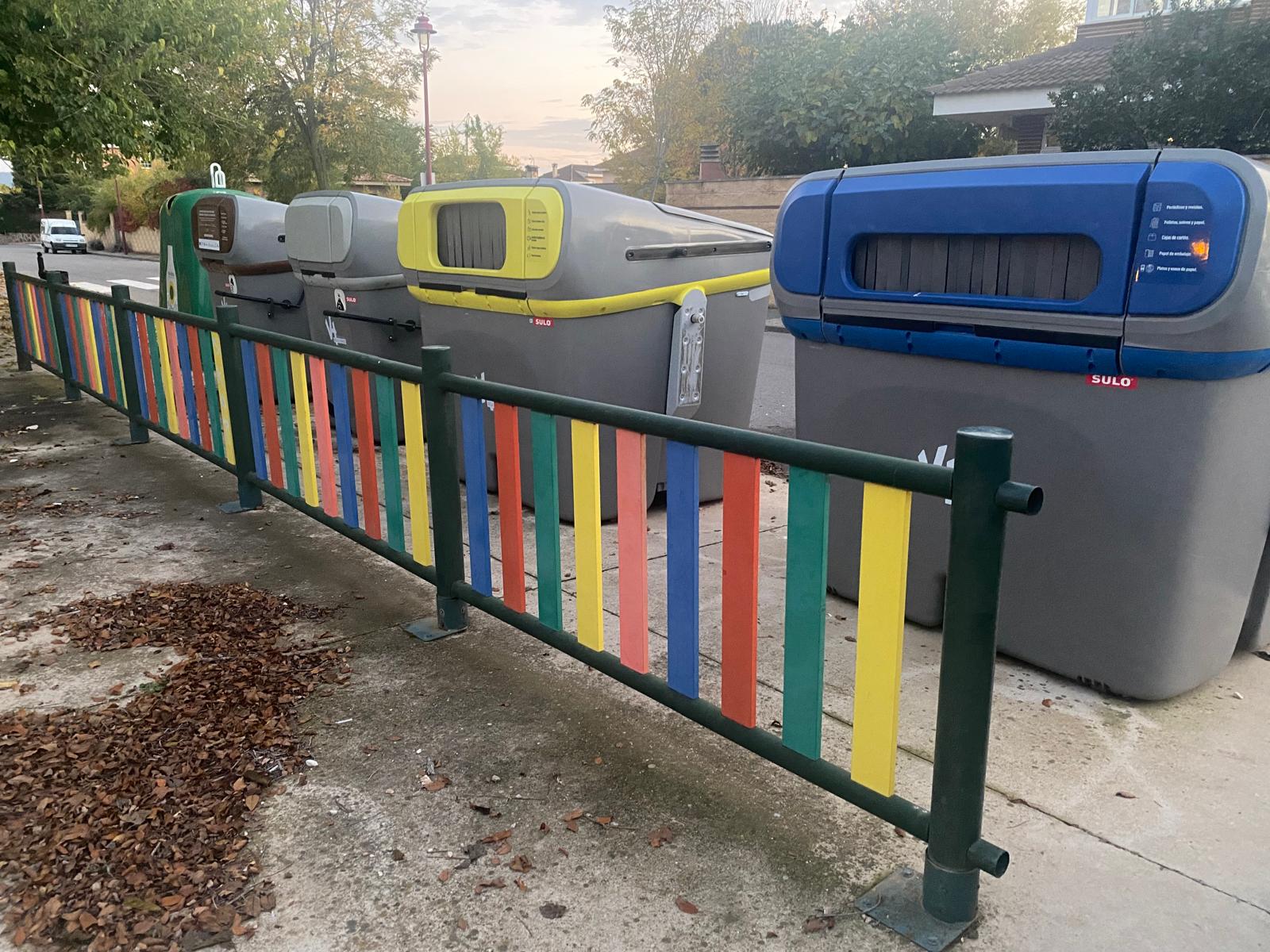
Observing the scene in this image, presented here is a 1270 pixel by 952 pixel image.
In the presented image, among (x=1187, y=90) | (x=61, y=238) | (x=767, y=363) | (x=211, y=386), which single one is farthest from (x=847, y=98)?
(x=61, y=238)

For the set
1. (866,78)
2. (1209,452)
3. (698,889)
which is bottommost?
(698,889)

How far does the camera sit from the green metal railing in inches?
78.9

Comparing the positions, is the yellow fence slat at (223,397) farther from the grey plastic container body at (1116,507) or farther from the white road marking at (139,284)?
the white road marking at (139,284)

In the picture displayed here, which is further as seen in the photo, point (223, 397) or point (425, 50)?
point (425, 50)

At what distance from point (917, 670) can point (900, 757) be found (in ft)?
1.97

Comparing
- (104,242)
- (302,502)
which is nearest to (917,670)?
(302,502)

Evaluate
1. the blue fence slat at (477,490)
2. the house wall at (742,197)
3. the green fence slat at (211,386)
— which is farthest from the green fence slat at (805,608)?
the house wall at (742,197)

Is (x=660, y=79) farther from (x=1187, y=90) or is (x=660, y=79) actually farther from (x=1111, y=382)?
(x=1111, y=382)

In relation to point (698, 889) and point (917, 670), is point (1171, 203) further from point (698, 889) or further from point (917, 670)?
point (698, 889)

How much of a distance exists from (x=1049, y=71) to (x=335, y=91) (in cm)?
2008

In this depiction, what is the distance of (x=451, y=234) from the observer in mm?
5180

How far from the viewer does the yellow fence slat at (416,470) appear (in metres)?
3.66

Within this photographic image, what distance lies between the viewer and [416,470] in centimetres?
379

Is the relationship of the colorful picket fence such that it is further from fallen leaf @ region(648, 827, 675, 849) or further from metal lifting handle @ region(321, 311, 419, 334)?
metal lifting handle @ region(321, 311, 419, 334)
